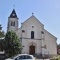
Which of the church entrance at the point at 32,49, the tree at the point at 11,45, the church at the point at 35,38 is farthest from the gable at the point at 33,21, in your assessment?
the tree at the point at 11,45

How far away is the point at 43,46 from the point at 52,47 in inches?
96.5

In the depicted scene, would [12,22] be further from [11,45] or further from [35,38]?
[11,45]

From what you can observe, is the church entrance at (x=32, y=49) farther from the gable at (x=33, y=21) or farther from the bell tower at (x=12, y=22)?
the bell tower at (x=12, y=22)

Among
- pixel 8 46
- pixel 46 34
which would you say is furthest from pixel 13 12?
pixel 8 46

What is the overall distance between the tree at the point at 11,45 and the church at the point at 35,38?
9789 millimetres

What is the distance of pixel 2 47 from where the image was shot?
3812cm

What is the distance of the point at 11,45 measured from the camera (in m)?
36.2

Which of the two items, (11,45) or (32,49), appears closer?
(11,45)

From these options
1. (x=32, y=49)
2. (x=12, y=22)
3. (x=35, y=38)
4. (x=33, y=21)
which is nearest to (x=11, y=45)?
(x=32, y=49)

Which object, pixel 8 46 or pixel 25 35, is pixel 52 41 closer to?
pixel 25 35

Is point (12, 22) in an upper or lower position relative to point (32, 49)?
upper

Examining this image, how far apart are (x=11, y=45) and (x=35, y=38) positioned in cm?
1267

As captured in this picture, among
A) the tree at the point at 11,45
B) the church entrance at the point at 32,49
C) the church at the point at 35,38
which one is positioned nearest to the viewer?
the tree at the point at 11,45

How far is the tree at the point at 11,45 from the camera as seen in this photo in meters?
35.7
